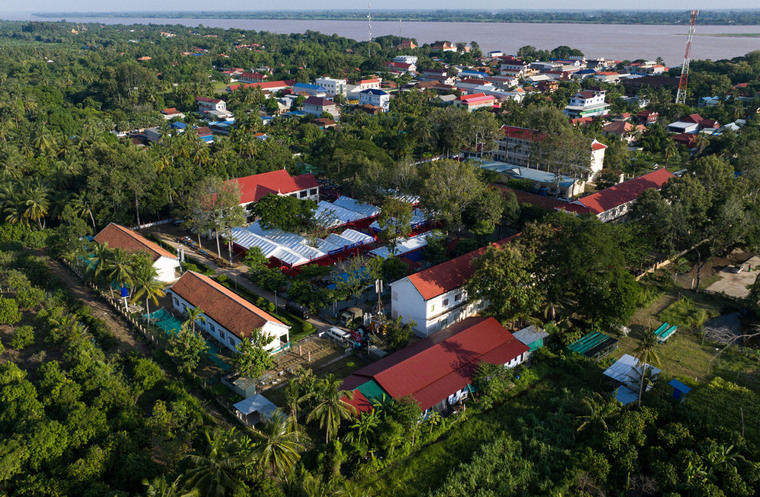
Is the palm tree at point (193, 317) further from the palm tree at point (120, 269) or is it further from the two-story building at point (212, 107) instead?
the two-story building at point (212, 107)

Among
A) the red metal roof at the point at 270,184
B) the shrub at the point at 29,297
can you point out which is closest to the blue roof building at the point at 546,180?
the red metal roof at the point at 270,184

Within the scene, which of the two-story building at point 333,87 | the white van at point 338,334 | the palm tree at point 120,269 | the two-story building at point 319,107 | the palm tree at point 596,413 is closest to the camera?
the palm tree at point 596,413

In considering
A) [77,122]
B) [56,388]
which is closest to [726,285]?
[56,388]

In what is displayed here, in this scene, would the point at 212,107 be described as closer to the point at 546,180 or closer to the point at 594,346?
the point at 546,180

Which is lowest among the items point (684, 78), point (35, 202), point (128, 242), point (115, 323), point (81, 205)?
point (115, 323)

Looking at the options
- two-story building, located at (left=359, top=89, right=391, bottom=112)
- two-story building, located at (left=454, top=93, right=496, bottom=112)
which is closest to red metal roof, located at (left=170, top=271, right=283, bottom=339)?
two-story building, located at (left=359, top=89, right=391, bottom=112)

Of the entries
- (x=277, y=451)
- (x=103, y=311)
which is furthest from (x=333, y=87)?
(x=277, y=451)
